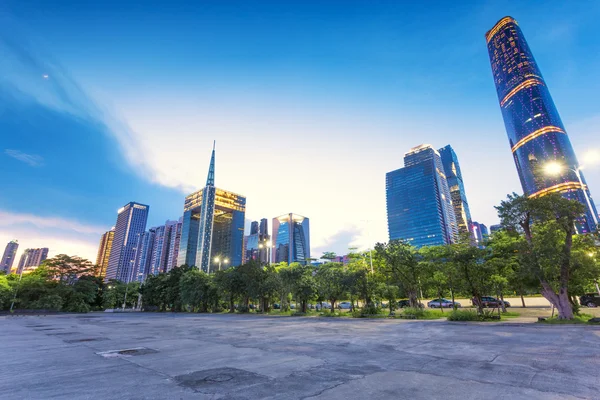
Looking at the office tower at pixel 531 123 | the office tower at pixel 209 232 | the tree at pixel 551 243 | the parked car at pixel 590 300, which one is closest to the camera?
the tree at pixel 551 243

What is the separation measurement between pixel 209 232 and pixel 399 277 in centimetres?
16312

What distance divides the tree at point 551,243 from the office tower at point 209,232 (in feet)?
535

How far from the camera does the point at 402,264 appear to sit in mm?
33781

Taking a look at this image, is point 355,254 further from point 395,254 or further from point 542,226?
point 542,226

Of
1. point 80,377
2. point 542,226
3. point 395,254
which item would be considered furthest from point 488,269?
point 80,377

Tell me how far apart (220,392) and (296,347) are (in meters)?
6.96

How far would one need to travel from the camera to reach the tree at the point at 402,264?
109ft

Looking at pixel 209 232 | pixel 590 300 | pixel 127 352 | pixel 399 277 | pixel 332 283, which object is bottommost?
pixel 127 352

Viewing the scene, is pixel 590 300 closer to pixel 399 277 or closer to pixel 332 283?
pixel 399 277

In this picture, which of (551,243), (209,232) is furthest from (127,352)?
(209,232)

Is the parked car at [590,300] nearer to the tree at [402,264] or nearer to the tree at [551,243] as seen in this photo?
the tree at [551,243]

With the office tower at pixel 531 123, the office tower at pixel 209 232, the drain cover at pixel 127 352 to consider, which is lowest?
the drain cover at pixel 127 352

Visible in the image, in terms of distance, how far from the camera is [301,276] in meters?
43.6

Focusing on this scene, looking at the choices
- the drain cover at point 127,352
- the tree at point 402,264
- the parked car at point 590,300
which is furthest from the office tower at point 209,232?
the drain cover at point 127,352
